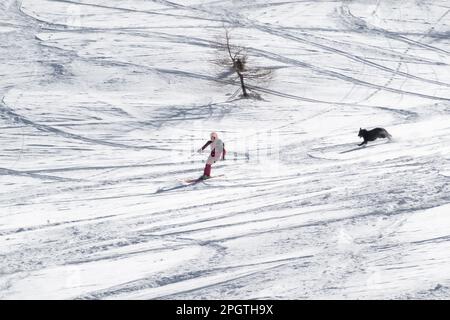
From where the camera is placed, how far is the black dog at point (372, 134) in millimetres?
18688

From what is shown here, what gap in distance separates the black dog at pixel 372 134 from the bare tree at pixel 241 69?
5.71m

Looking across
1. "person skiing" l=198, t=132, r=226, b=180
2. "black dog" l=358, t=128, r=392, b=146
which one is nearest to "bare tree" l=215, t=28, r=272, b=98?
"black dog" l=358, t=128, r=392, b=146

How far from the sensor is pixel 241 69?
2412 centimetres

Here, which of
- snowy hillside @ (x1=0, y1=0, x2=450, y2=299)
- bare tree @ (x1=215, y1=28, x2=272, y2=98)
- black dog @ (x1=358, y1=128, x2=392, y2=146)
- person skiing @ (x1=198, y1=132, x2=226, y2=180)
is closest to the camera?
snowy hillside @ (x1=0, y1=0, x2=450, y2=299)

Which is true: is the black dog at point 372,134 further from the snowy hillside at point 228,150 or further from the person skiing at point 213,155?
the person skiing at point 213,155

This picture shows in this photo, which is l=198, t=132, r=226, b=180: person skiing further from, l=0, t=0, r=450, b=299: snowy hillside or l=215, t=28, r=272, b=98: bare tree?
l=215, t=28, r=272, b=98: bare tree

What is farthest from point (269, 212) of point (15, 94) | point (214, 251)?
point (15, 94)

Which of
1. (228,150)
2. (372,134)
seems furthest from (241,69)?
(372,134)

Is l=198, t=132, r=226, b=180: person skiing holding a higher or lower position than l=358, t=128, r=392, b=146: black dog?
lower

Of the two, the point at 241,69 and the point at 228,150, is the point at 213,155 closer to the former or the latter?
the point at 228,150

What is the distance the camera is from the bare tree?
24016 millimetres

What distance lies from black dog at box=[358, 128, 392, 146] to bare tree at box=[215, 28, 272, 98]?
5710mm

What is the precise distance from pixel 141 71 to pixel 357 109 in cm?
772

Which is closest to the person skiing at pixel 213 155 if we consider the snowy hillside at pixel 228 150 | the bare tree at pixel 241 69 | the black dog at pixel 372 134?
the snowy hillside at pixel 228 150
